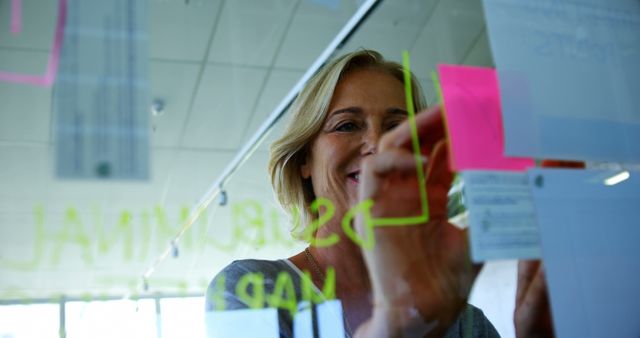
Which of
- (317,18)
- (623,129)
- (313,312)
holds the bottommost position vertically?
(313,312)

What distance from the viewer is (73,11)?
1.43 ft

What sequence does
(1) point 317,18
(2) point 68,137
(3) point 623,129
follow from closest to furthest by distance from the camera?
(2) point 68,137 → (3) point 623,129 → (1) point 317,18

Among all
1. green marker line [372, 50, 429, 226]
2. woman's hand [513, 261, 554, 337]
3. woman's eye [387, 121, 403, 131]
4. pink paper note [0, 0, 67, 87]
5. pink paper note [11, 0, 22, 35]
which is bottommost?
woman's hand [513, 261, 554, 337]

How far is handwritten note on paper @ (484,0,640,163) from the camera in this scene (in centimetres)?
47

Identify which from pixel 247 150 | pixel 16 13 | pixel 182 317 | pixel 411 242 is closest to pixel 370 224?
pixel 411 242

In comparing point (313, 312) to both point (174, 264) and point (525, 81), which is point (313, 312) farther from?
point (525, 81)

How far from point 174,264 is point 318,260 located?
0.11 m

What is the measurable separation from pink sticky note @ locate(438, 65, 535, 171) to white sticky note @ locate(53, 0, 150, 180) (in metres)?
0.21

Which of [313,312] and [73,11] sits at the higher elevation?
[73,11]

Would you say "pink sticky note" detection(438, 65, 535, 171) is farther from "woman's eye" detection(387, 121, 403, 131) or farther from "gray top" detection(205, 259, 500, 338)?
"gray top" detection(205, 259, 500, 338)

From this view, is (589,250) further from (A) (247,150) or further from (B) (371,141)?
(A) (247,150)

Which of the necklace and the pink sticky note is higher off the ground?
the pink sticky note

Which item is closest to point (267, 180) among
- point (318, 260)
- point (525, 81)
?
point (318, 260)

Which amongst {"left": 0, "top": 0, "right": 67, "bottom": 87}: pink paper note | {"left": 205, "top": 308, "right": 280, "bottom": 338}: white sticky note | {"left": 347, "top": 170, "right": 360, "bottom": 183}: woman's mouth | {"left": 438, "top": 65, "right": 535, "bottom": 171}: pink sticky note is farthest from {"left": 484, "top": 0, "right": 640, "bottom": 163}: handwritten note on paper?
{"left": 0, "top": 0, "right": 67, "bottom": 87}: pink paper note
